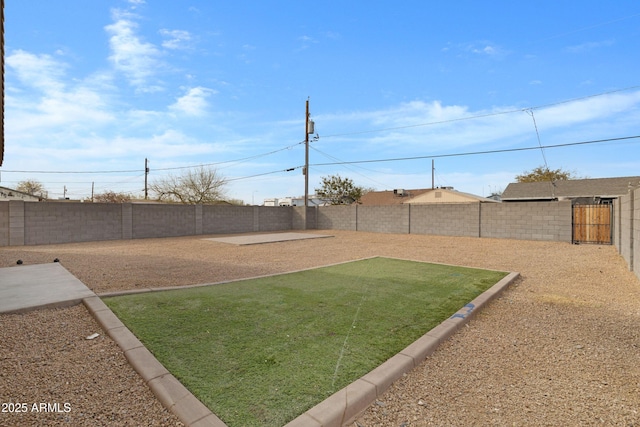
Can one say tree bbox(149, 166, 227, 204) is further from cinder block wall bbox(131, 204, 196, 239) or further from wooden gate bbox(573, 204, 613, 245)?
wooden gate bbox(573, 204, 613, 245)

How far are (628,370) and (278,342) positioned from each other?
3.09 meters

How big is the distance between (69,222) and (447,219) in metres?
18.0

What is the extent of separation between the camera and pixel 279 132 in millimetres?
24750

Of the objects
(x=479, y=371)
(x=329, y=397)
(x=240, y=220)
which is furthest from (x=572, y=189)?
(x=329, y=397)

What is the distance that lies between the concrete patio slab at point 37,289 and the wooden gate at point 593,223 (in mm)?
15906

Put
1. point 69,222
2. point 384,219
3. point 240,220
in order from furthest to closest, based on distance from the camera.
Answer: point 240,220, point 384,219, point 69,222

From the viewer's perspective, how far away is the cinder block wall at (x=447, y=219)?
1533cm

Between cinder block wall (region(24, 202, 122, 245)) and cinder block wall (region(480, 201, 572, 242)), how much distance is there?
58.9 ft

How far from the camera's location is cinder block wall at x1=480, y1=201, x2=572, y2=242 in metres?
12.7

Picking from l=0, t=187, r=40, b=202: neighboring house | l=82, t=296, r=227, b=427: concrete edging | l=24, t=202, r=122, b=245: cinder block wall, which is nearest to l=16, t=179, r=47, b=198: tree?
l=0, t=187, r=40, b=202: neighboring house

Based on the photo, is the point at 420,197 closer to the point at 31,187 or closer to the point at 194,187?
the point at 194,187

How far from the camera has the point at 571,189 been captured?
2525 centimetres

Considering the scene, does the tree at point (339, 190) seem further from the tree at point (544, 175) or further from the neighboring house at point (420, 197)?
the tree at point (544, 175)

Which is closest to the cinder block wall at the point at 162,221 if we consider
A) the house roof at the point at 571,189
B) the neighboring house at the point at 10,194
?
the neighboring house at the point at 10,194
